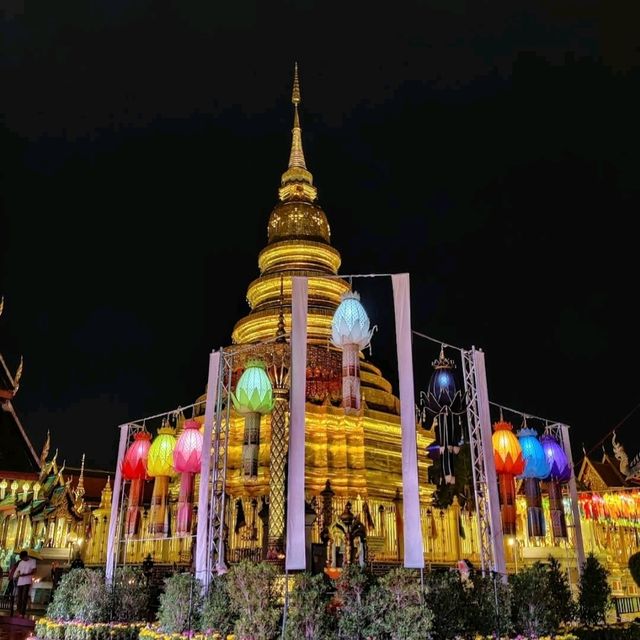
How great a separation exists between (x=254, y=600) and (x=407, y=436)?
10.3ft

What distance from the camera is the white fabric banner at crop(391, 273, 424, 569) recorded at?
9367 millimetres

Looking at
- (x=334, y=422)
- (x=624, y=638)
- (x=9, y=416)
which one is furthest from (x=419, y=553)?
(x=9, y=416)

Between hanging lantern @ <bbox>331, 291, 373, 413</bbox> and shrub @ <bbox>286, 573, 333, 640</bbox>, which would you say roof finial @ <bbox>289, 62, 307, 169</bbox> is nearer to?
hanging lantern @ <bbox>331, 291, 373, 413</bbox>

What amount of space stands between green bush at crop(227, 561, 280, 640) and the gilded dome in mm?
19678

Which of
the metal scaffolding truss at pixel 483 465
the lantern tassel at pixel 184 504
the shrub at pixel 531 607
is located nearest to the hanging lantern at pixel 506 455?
the metal scaffolding truss at pixel 483 465

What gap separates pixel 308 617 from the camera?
336 inches

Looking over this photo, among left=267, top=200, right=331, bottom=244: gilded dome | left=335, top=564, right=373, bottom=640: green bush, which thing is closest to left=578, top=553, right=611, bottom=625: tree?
left=335, top=564, right=373, bottom=640: green bush

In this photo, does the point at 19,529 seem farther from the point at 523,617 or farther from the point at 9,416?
the point at 523,617

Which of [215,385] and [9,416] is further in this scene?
[9,416]

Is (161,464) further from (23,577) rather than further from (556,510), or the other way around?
(556,510)

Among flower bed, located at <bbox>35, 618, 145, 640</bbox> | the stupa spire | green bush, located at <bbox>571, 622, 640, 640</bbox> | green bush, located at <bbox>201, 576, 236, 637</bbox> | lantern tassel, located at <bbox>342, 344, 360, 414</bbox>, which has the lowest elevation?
green bush, located at <bbox>571, 622, 640, 640</bbox>

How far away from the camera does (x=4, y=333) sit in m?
30.0

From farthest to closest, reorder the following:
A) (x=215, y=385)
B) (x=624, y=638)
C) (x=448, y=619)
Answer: (x=215, y=385)
(x=624, y=638)
(x=448, y=619)

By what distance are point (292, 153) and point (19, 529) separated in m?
19.4
